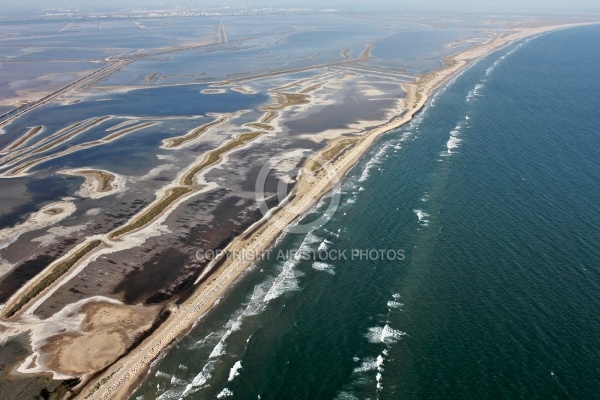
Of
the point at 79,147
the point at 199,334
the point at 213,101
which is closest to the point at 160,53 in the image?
the point at 213,101

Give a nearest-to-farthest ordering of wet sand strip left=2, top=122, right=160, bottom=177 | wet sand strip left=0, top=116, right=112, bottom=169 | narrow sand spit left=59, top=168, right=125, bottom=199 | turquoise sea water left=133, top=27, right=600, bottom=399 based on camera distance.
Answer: turquoise sea water left=133, top=27, right=600, bottom=399 → narrow sand spit left=59, top=168, right=125, bottom=199 → wet sand strip left=2, top=122, right=160, bottom=177 → wet sand strip left=0, top=116, right=112, bottom=169

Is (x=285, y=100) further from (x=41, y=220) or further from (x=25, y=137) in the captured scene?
(x=41, y=220)

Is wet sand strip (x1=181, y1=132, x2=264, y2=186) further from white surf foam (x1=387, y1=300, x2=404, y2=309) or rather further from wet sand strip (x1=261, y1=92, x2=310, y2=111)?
white surf foam (x1=387, y1=300, x2=404, y2=309)

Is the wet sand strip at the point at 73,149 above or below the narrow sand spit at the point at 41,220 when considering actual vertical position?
below

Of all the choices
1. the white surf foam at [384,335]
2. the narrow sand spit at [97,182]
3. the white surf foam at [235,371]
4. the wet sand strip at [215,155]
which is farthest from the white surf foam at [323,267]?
the narrow sand spit at [97,182]

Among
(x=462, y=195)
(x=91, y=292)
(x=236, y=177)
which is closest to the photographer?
(x=91, y=292)

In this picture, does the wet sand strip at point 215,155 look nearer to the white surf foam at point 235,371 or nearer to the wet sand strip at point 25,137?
the white surf foam at point 235,371

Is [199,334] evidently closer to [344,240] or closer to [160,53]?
[344,240]

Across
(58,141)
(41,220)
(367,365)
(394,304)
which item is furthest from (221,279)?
(58,141)

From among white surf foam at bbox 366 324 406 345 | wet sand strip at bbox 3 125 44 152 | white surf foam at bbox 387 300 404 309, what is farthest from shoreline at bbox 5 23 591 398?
wet sand strip at bbox 3 125 44 152
